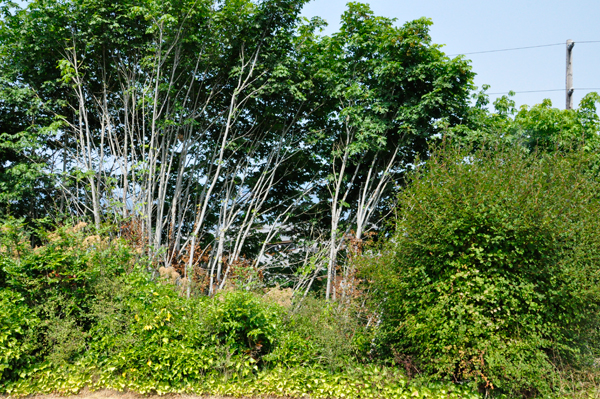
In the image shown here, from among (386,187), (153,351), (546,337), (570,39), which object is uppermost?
(570,39)

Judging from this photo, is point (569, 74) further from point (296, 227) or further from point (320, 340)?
point (320, 340)

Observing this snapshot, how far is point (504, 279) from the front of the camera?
4656mm

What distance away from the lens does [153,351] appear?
495cm

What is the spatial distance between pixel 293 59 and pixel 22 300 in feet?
23.2

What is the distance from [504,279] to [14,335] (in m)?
5.98

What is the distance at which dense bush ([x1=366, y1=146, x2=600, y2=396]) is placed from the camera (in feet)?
15.0

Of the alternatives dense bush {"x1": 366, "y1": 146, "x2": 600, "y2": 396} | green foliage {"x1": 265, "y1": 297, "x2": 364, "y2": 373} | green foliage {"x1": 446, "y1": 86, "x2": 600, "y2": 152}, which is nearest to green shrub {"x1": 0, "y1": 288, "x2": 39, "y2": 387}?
green foliage {"x1": 265, "y1": 297, "x2": 364, "y2": 373}

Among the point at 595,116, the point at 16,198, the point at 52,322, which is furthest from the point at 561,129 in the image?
the point at 16,198

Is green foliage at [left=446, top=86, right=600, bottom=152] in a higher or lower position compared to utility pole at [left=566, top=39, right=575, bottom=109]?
lower

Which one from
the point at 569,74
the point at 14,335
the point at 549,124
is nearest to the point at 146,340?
the point at 14,335

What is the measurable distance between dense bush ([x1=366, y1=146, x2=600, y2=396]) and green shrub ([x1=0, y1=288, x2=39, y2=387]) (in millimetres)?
4648

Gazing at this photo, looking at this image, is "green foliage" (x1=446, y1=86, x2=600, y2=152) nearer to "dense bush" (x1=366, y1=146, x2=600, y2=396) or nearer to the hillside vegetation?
the hillside vegetation

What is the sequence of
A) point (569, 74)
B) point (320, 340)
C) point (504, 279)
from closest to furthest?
1. point (504, 279)
2. point (320, 340)
3. point (569, 74)

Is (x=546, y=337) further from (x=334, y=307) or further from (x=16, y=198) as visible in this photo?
(x=16, y=198)
